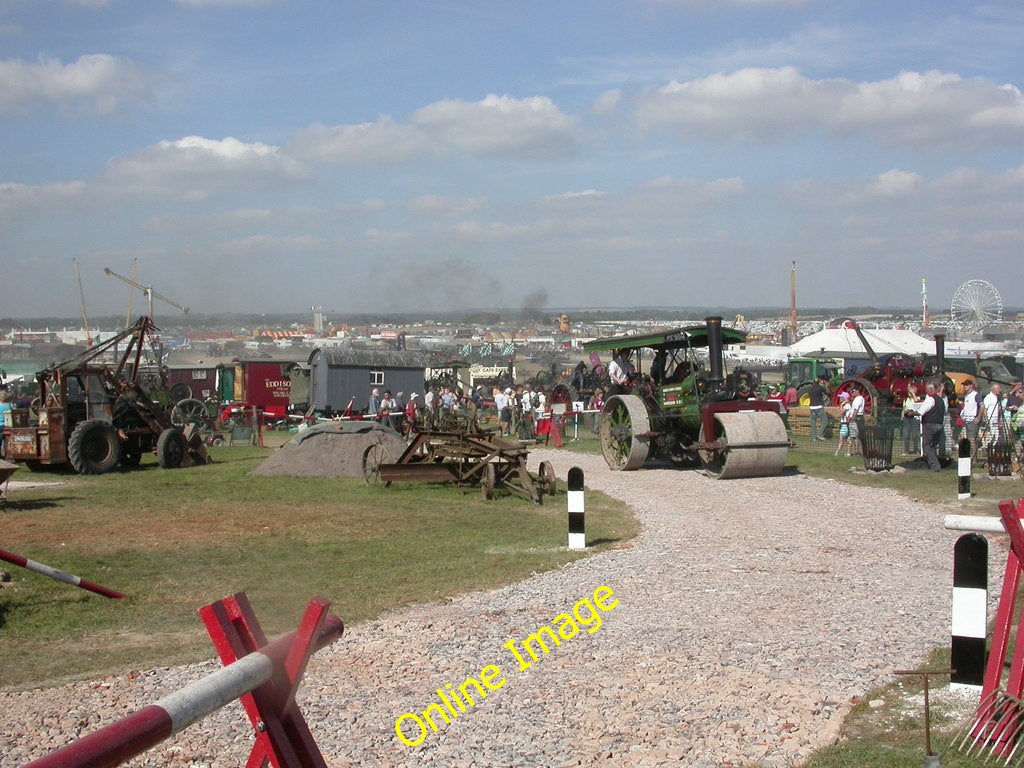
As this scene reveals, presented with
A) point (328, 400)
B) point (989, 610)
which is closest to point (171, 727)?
point (989, 610)

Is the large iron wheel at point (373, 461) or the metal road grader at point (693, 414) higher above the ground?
the metal road grader at point (693, 414)

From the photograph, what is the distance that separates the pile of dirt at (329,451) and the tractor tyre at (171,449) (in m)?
2.73

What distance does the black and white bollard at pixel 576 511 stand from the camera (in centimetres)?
1092

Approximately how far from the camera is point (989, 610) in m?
7.70

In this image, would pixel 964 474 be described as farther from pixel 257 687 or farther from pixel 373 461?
pixel 257 687

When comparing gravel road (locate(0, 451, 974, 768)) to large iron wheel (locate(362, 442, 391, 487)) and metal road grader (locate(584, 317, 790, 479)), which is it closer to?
metal road grader (locate(584, 317, 790, 479))

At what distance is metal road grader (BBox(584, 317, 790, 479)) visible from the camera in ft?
55.9

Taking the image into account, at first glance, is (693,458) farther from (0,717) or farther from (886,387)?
(0,717)

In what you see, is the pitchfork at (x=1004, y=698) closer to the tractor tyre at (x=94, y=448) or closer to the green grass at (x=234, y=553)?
the green grass at (x=234, y=553)

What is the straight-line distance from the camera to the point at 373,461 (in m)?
18.2

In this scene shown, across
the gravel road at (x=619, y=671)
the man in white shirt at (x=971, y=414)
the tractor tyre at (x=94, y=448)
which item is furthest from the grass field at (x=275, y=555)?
the man in white shirt at (x=971, y=414)

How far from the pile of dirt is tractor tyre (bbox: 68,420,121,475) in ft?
10.2

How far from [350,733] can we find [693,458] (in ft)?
48.5

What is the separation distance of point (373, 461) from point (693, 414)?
212 inches
